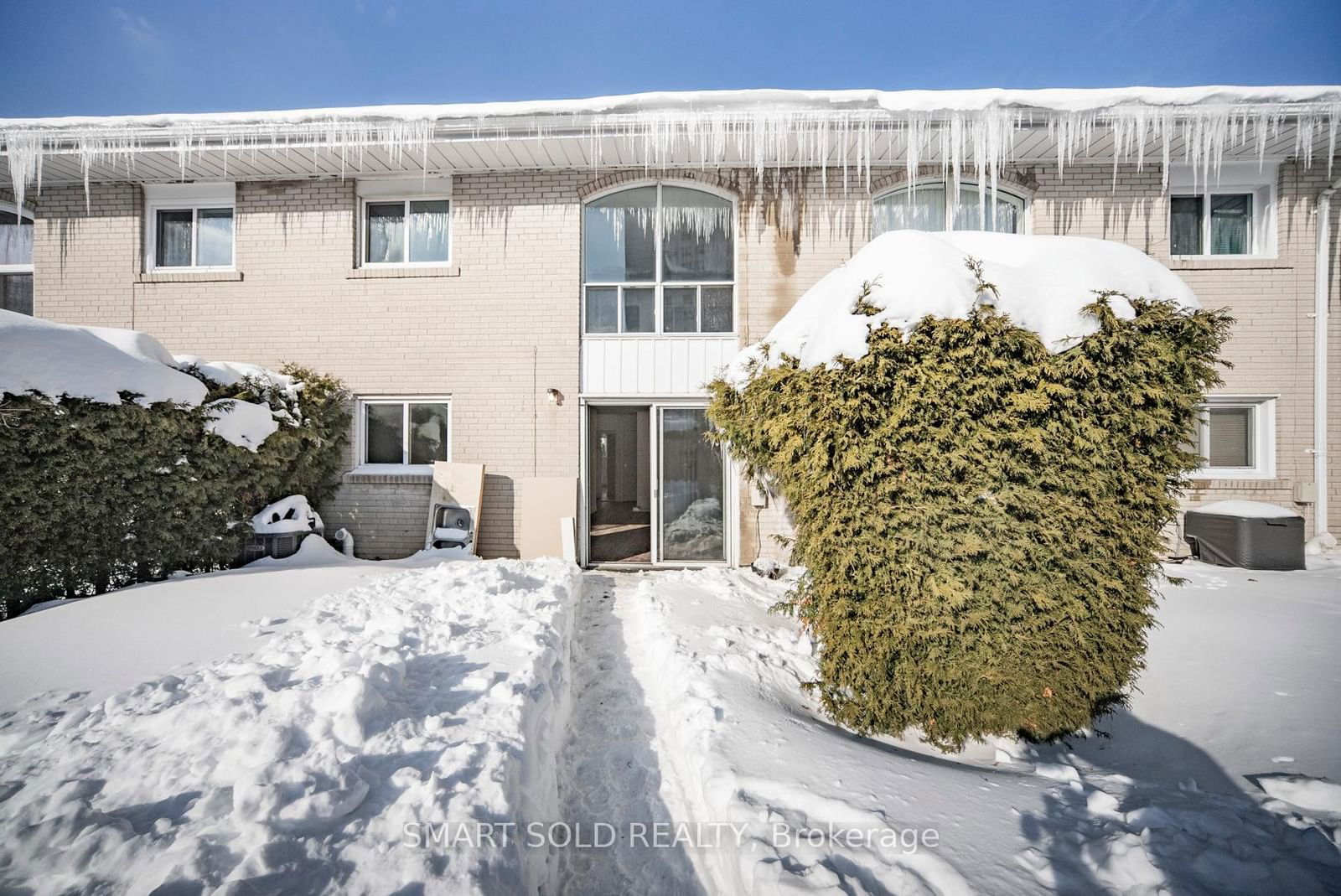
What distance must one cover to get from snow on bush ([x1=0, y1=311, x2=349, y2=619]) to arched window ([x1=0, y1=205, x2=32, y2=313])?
16.3 feet

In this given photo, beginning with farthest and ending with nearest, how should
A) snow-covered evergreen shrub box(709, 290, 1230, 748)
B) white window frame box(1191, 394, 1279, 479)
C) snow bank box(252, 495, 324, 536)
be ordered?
white window frame box(1191, 394, 1279, 479)
snow bank box(252, 495, 324, 536)
snow-covered evergreen shrub box(709, 290, 1230, 748)

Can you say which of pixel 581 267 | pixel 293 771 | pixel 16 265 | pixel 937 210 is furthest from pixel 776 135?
pixel 16 265

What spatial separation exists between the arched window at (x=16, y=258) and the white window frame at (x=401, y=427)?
5335 mm

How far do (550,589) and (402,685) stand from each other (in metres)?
1.86

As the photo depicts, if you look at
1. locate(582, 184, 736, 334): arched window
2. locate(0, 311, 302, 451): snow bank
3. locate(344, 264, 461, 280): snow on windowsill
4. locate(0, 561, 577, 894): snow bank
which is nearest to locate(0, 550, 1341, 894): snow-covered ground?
locate(0, 561, 577, 894): snow bank

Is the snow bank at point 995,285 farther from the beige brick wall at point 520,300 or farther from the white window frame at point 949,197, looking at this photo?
the white window frame at point 949,197

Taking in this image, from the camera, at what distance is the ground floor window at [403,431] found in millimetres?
6828

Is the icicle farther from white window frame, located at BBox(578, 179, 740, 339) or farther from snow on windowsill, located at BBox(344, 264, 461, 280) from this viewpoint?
snow on windowsill, located at BBox(344, 264, 461, 280)

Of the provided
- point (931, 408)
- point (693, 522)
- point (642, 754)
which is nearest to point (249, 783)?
point (642, 754)

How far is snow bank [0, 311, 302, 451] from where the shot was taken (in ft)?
12.4

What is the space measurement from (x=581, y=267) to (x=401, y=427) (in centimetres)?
340

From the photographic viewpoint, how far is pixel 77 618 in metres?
3.31

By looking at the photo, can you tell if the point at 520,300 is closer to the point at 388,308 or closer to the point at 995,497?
the point at 388,308

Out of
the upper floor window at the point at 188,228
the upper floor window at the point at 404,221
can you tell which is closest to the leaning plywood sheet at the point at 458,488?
the upper floor window at the point at 404,221
